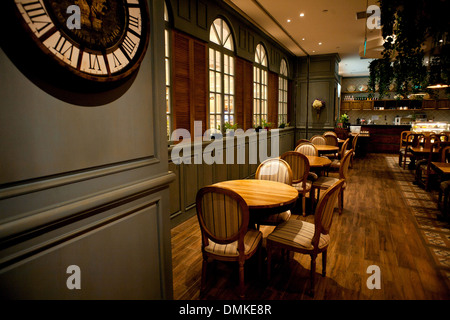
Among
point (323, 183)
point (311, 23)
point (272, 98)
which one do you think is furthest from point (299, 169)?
point (272, 98)

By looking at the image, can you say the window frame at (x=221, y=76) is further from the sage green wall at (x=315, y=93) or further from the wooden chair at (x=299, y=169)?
the sage green wall at (x=315, y=93)

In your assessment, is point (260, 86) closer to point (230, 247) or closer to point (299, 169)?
point (299, 169)

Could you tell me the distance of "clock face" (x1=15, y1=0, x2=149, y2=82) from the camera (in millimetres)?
1000

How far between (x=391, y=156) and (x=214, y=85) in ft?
25.5

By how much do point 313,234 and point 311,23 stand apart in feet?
16.3

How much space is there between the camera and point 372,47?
460 cm

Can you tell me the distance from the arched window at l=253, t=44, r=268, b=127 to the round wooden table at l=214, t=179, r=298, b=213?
142 inches

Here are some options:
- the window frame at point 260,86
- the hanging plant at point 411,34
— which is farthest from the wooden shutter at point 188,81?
the hanging plant at point 411,34

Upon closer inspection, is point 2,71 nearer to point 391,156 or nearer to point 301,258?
point 301,258

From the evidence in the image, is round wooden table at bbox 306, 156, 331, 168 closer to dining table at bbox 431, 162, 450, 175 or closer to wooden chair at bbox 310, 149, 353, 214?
wooden chair at bbox 310, 149, 353, 214

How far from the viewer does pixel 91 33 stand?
1186 millimetres

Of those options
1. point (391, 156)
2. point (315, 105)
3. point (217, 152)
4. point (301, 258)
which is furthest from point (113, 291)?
point (391, 156)

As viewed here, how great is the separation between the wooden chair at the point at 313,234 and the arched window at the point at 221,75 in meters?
2.60

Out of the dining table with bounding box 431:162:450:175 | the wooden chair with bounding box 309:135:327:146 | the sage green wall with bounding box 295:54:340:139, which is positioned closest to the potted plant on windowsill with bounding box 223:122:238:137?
the wooden chair with bounding box 309:135:327:146
